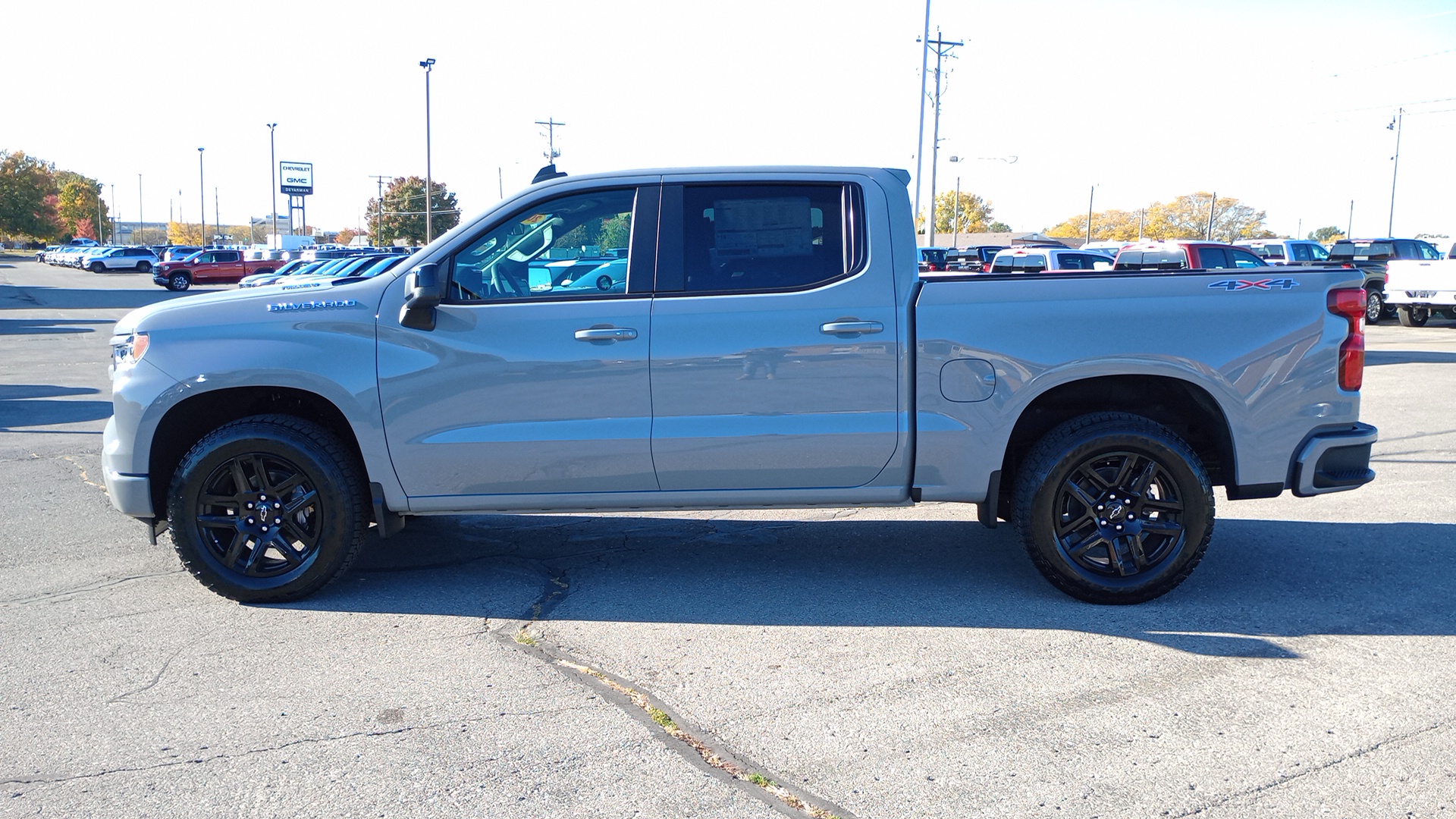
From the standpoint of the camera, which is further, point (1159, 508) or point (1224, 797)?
point (1159, 508)

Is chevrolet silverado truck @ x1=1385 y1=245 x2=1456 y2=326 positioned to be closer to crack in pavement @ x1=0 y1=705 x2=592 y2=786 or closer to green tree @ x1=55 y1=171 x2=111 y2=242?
crack in pavement @ x1=0 y1=705 x2=592 y2=786

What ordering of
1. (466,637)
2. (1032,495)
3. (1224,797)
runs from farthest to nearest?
(1032,495) < (466,637) < (1224,797)

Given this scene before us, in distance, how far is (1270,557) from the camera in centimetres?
596

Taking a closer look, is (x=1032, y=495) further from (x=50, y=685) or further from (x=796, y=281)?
(x=50, y=685)

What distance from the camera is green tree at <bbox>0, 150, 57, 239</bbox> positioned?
107 meters

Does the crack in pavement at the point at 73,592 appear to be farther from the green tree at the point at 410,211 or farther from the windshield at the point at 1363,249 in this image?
the green tree at the point at 410,211

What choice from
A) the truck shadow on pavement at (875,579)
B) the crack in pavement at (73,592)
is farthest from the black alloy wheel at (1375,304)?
the crack in pavement at (73,592)

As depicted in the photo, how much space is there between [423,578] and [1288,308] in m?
4.33

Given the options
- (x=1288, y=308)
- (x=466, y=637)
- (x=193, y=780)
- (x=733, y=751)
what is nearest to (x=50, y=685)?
(x=193, y=780)

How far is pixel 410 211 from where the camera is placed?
115 m

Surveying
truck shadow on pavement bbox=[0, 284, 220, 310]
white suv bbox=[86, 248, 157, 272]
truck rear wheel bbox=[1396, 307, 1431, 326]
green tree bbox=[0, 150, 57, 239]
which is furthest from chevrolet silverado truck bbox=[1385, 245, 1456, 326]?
green tree bbox=[0, 150, 57, 239]

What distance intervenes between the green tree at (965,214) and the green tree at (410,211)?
209 feet

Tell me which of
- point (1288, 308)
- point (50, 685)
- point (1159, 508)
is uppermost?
point (1288, 308)

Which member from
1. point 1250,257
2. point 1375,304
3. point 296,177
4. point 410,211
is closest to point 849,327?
point 1250,257
